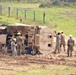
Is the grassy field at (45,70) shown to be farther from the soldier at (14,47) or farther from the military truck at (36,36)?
the military truck at (36,36)

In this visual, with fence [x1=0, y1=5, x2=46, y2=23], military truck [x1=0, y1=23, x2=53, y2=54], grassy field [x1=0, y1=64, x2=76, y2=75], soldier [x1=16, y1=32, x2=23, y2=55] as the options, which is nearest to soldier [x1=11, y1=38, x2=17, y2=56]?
soldier [x1=16, y1=32, x2=23, y2=55]

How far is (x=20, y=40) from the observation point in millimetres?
26609

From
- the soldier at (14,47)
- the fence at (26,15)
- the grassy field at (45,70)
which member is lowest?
the grassy field at (45,70)

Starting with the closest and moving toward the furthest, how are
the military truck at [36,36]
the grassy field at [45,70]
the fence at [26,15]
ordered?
1. the grassy field at [45,70]
2. the military truck at [36,36]
3. the fence at [26,15]

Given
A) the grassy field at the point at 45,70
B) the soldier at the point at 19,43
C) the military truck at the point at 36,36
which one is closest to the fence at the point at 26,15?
the military truck at the point at 36,36

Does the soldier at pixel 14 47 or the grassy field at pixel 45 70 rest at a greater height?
the soldier at pixel 14 47

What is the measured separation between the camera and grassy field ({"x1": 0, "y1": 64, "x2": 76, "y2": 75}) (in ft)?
70.4

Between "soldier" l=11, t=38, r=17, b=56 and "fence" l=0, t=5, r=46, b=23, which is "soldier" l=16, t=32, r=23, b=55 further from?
"fence" l=0, t=5, r=46, b=23

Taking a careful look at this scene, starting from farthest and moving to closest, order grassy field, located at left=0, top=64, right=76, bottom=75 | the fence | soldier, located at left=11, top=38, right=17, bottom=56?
the fence → soldier, located at left=11, top=38, right=17, bottom=56 → grassy field, located at left=0, top=64, right=76, bottom=75

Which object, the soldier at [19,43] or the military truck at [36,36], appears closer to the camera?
the soldier at [19,43]

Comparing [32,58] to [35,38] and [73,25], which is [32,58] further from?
Answer: [73,25]

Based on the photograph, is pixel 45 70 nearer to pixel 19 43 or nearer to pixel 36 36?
pixel 19 43

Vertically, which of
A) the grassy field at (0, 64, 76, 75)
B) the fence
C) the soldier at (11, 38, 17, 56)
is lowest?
the grassy field at (0, 64, 76, 75)

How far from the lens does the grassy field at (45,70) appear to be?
2145cm
